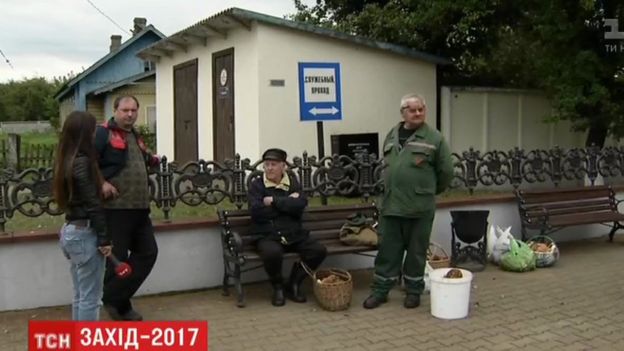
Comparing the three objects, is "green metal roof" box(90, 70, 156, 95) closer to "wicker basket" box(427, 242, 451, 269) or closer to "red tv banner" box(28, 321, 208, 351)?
"wicker basket" box(427, 242, 451, 269)

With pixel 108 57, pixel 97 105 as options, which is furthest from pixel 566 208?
pixel 108 57

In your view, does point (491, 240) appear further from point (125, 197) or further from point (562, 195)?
point (125, 197)

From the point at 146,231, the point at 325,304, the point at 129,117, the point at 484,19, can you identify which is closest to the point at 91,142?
the point at 129,117

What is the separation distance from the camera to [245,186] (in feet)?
21.0

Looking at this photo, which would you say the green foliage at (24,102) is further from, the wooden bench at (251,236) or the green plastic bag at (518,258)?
the green plastic bag at (518,258)

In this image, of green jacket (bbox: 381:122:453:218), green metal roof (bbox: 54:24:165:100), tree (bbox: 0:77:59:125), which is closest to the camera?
green jacket (bbox: 381:122:453:218)

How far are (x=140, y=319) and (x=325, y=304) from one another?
1.54m

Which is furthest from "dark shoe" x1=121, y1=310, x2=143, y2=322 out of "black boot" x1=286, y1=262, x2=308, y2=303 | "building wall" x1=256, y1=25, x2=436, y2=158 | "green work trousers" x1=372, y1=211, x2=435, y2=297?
"building wall" x1=256, y1=25, x2=436, y2=158

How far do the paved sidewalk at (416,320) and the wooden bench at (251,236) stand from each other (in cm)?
28

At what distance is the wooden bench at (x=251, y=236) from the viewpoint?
5.71m

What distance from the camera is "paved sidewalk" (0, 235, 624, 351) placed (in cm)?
477

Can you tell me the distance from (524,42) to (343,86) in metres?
3.30

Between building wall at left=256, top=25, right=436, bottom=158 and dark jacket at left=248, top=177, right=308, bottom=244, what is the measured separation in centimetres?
431

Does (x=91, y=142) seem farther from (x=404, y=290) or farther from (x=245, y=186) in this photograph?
(x=404, y=290)
